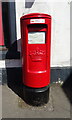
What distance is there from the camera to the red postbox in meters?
2.12

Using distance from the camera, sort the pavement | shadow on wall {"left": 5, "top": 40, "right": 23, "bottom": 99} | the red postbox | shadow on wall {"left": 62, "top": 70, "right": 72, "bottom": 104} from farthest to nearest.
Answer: shadow on wall {"left": 5, "top": 40, "right": 23, "bottom": 99}
shadow on wall {"left": 62, "top": 70, "right": 72, "bottom": 104}
the pavement
the red postbox

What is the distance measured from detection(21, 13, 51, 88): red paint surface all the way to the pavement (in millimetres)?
475

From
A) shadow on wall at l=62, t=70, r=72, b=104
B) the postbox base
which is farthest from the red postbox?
shadow on wall at l=62, t=70, r=72, b=104

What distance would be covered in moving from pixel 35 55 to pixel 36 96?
0.80m

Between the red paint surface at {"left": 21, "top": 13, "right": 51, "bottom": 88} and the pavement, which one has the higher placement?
the red paint surface at {"left": 21, "top": 13, "right": 51, "bottom": 88}

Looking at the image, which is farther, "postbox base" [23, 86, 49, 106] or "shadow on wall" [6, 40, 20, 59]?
"shadow on wall" [6, 40, 20, 59]

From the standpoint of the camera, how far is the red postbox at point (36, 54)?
2123mm

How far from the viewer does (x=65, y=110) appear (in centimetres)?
244

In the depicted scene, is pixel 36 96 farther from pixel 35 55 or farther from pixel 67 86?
pixel 67 86

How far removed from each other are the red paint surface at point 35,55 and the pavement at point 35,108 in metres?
0.47

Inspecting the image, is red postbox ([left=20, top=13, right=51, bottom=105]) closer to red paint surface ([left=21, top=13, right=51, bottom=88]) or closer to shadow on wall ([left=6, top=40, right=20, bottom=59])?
red paint surface ([left=21, top=13, right=51, bottom=88])

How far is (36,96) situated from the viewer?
7.97ft

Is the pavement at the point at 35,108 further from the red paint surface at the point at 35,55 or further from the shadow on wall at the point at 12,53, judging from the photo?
the shadow on wall at the point at 12,53

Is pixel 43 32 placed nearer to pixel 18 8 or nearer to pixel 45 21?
pixel 45 21
